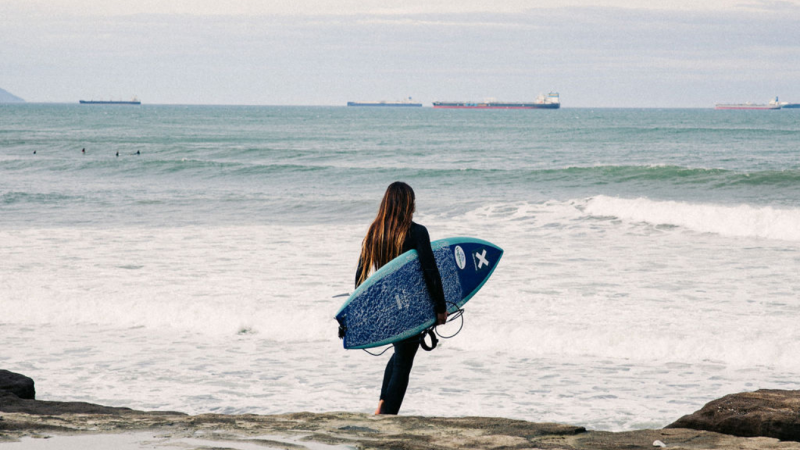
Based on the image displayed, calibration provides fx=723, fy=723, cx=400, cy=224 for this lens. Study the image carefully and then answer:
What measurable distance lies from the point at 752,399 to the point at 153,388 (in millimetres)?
4442

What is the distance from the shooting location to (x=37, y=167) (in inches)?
1194

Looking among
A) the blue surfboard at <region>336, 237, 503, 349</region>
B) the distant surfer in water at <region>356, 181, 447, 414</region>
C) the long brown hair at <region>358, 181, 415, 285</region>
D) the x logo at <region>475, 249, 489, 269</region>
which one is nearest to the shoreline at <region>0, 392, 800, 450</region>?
the distant surfer in water at <region>356, 181, 447, 414</region>

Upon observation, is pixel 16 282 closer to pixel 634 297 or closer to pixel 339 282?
pixel 339 282

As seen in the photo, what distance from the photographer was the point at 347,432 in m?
3.83

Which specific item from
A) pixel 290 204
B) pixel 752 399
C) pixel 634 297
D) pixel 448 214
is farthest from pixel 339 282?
pixel 290 204

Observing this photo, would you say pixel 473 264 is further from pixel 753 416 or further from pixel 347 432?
pixel 753 416

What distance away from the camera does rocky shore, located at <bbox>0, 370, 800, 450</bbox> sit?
11.8ft

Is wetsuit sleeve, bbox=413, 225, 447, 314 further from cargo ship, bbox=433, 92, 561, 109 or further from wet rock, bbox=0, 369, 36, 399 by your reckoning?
cargo ship, bbox=433, 92, 561, 109

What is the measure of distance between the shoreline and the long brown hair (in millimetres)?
931

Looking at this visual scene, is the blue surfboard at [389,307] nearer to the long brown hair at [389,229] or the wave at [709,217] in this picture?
the long brown hair at [389,229]

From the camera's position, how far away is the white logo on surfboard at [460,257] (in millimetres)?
5168

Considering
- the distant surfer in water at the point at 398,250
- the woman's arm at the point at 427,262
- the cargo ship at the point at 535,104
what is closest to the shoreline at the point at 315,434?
the distant surfer in water at the point at 398,250

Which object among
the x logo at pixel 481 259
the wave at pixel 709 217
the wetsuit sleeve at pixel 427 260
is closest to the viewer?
the wetsuit sleeve at pixel 427 260

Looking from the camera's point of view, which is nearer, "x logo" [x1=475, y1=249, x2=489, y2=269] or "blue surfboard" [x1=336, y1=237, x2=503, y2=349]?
"blue surfboard" [x1=336, y1=237, x2=503, y2=349]
